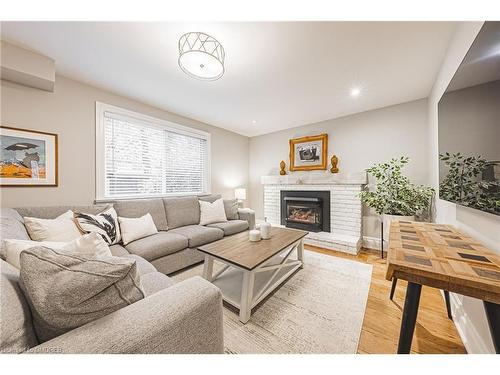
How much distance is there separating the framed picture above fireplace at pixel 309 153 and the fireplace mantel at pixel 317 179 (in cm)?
17

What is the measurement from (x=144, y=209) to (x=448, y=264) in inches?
114

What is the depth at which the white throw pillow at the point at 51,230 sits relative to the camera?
1.51m

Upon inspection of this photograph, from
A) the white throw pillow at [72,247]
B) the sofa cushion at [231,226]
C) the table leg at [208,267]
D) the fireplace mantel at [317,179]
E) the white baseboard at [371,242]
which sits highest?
the fireplace mantel at [317,179]

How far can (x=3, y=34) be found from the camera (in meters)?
1.52

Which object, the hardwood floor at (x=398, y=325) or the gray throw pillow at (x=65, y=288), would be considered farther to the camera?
the hardwood floor at (x=398, y=325)

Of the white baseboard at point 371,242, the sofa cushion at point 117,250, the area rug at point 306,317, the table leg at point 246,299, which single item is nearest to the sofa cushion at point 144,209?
the sofa cushion at point 117,250

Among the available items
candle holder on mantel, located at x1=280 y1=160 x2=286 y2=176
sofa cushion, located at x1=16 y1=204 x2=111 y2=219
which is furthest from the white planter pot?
sofa cushion, located at x1=16 y1=204 x2=111 y2=219

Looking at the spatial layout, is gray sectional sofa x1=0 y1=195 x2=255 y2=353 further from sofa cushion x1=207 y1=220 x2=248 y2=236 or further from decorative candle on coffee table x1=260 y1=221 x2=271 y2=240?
sofa cushion x1=207 y1=220 x2=248 y2=236

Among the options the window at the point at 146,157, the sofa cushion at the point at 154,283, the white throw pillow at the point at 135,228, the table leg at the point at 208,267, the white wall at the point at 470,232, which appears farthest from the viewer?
the window at the point at 146,157

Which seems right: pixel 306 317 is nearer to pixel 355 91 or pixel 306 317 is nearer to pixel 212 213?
pixel 212 213

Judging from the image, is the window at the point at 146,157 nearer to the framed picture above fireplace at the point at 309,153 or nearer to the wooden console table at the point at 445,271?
the framed picture above fireplace at the point at 309,153

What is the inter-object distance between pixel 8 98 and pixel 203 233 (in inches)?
95.9
